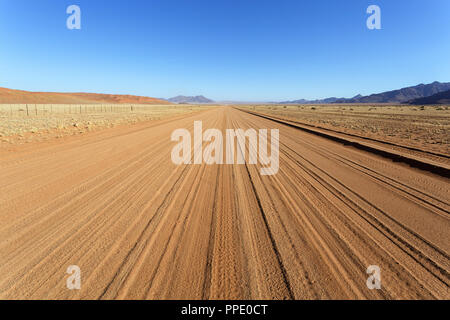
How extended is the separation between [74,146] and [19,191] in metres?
5.07

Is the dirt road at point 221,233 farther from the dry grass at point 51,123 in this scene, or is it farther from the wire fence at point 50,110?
the wire fence at point 50,110

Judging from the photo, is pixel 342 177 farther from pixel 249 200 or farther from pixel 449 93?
pixel 449 93

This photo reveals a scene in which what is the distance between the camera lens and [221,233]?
3.19 metres

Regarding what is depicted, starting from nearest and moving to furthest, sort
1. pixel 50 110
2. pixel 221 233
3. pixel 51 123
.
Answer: pixel 221 233 → pixel 51 123 → pixel 50 110

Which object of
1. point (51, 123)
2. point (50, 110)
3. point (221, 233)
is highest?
point (50, 110)

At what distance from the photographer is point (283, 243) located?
116 inches

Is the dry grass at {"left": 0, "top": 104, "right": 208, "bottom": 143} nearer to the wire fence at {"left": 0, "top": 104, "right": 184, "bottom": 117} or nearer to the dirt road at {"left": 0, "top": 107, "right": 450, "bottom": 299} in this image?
the wire fence at {"left": 0, "top": 104, "right": 184, "bottom": 117}

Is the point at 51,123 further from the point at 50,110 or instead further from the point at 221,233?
the point at 50,110

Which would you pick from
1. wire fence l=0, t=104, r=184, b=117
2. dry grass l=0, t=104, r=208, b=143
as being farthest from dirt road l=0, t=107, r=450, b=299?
wire fence l=0, t=104, r=184, b=117

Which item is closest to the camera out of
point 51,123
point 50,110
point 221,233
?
point 221,233

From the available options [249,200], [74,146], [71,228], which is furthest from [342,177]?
[74,146]

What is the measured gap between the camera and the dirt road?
2254 millimetres

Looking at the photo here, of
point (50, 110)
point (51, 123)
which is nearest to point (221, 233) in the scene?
point (51, 123)
